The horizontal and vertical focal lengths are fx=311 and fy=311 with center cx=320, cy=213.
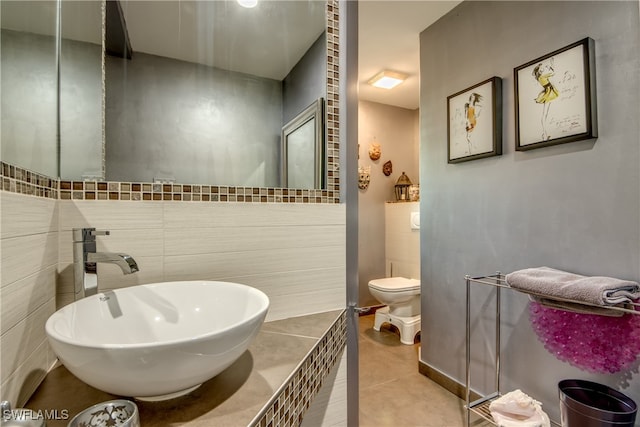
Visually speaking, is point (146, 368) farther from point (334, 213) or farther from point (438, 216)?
point (438, 216)

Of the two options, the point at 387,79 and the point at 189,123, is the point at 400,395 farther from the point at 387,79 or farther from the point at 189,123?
the point at 387,79

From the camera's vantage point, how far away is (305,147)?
124 cm

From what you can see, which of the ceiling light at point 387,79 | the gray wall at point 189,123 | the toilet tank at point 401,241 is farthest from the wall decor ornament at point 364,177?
the gray wall at point 189,123

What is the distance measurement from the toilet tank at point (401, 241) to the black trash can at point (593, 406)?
6.16ft

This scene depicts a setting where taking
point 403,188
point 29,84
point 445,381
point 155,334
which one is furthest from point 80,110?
point 403,188

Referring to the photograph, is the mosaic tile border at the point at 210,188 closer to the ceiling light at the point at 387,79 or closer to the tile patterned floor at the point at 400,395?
the tile patterned floor at the point at 400,395

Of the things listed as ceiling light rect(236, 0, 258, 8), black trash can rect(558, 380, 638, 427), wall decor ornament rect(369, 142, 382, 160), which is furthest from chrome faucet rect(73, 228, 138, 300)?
wall decor ornament rect(369, 142, 382, 160)

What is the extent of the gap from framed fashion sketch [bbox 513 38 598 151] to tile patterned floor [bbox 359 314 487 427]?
1506mm

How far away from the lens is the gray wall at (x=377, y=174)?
356 cm

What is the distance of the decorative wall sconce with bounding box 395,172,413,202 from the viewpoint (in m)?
3.55

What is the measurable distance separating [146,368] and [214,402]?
164 millimetres

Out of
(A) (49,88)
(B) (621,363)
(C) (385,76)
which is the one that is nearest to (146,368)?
(A) (49,88)

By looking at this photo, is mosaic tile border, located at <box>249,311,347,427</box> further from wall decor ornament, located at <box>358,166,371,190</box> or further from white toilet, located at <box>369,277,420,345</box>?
wall decor ornament, located at <box>358,166,371,190</box>

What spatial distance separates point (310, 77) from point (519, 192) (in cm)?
121
